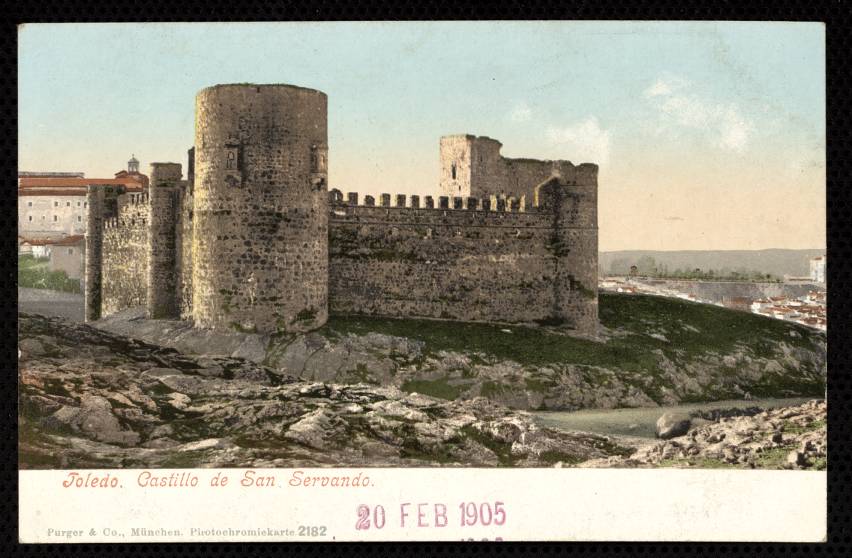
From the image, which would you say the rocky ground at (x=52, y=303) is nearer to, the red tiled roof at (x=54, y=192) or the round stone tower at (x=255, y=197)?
the red tiled roof at (x=54, y=192)

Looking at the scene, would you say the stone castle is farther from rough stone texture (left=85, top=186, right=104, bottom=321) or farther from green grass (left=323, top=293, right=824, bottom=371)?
green grass (left=323, top=293, right=824, bottom=371)

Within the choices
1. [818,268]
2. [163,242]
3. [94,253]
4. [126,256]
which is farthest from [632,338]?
[94,253]

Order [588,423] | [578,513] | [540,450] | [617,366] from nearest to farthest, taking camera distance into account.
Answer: [578,513]
[540,450]
[588,423]
[617,366]

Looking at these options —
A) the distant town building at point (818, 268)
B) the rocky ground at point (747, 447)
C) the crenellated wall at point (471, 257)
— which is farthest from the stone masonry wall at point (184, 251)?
the distant town building at point (818, 268)

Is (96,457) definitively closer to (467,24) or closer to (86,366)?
(86,366)

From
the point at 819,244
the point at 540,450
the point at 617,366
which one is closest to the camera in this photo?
the point at 540,450

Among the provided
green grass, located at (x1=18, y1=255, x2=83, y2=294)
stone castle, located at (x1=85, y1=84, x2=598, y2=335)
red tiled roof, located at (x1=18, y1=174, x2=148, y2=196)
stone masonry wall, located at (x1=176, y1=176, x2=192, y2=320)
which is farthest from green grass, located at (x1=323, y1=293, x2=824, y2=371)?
red tiled roof, located at (x1=18, y1=174, x2=148, y2=196)
